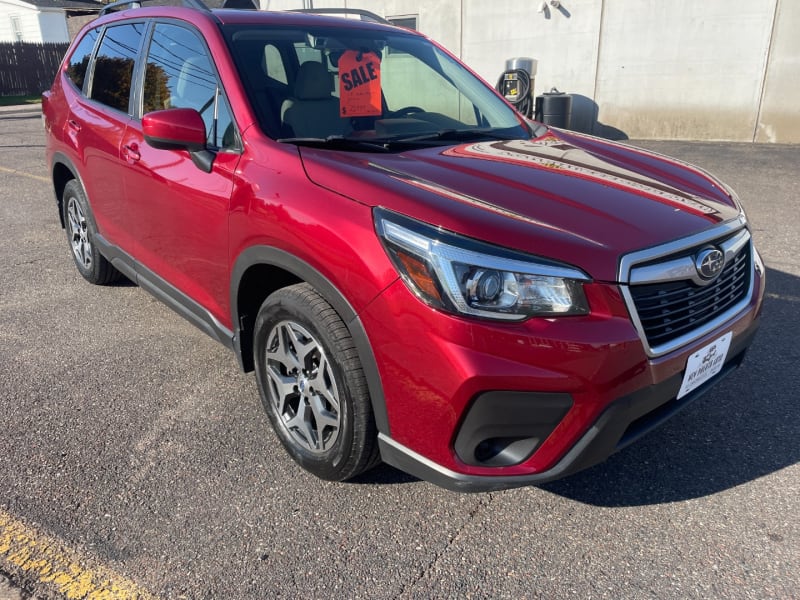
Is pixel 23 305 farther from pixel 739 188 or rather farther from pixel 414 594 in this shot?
pixel 739 188

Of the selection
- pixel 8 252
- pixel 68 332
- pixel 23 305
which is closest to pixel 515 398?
pixel 68 332

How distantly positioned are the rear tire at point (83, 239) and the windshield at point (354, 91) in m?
2.06

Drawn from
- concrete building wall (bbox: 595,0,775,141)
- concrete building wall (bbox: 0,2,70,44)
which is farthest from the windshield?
concrete building wall (bbox: 0,2,70,44)

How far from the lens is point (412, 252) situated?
6.34ft

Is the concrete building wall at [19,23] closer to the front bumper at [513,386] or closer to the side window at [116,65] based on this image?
the side window at [116,65]

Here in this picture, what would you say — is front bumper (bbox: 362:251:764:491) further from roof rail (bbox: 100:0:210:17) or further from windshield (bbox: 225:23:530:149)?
roof rail (bbox: 100:0:210:17)

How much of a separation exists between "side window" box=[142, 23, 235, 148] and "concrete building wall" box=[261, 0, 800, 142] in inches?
435

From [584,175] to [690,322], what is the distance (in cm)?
73

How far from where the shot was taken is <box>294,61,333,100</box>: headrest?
9.41ft

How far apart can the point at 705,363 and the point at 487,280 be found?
943 millimetres

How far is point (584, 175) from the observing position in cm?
253

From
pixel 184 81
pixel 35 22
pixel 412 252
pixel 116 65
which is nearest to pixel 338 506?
pixel 412 252

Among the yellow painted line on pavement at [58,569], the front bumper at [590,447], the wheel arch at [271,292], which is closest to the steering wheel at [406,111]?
the wheel arch at [271,292]

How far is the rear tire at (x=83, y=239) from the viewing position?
4.36 metres
